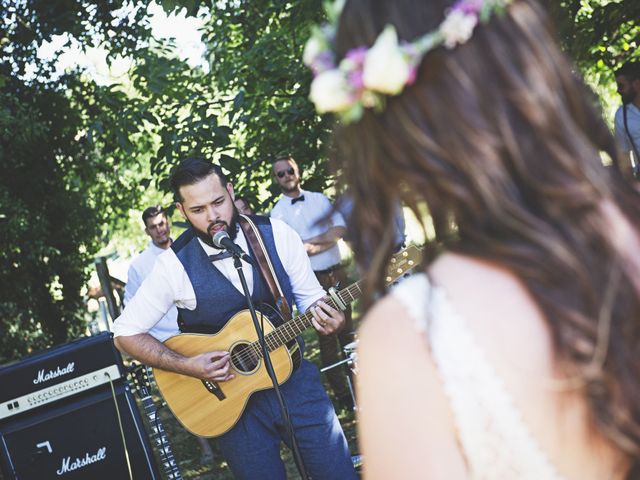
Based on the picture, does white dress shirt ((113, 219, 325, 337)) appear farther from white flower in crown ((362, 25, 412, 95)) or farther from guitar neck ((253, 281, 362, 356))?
Result: white flower in crown ((362, 25, 412, 95))

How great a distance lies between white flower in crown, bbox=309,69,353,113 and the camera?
1.14 meters

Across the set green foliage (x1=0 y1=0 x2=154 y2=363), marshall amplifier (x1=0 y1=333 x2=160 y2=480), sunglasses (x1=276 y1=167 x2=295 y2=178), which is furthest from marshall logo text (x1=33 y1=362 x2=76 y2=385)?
green foliage (x1=0 y1=0 x2=154 y2=363)

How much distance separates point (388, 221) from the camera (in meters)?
1.19

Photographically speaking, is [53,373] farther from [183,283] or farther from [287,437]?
[287,437]

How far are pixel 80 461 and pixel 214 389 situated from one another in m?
1.34

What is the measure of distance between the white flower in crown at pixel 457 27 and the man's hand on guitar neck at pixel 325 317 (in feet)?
8.66

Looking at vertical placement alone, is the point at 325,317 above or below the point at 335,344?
above

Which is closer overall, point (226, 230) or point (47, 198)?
point (226, 230)

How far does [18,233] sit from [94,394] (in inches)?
228

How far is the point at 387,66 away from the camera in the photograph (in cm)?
105

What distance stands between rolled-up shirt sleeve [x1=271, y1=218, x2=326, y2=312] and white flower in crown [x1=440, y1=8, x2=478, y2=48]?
2.70 m

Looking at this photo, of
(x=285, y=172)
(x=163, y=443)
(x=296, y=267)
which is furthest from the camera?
(x=285, y=172)

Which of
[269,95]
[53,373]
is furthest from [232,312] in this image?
[269,95]

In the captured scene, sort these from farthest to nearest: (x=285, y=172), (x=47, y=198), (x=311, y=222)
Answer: (x=47, y=198) → (x=311, y=222) → (x=285, y=172)
